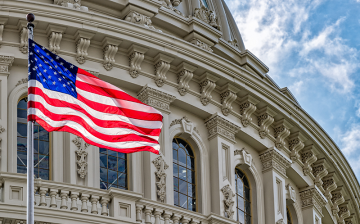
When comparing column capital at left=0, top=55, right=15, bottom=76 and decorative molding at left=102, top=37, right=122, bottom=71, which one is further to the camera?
decorative molding at left=102, top=37, right=122, bottom=71

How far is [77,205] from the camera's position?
26.4 meters

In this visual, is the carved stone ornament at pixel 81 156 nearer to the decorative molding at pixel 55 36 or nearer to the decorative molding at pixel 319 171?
A: the decorative molding at pixel 55 36

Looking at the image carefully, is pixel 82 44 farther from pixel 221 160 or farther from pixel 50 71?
pixel 50 71

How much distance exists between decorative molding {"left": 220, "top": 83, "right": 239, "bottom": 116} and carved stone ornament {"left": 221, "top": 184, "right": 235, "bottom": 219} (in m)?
2.90

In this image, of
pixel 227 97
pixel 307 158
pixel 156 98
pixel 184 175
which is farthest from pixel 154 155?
pixel 307 158

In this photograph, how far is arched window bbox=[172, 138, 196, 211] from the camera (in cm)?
3253

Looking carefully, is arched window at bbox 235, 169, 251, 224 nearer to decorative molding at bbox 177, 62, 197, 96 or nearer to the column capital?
decorative molding at bbox 177, 62, 197, 96

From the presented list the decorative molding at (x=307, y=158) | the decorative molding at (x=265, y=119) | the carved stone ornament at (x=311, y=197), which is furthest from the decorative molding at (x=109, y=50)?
the carved stone ornament at (x=311, y=197)

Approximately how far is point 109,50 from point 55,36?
1.89 metres

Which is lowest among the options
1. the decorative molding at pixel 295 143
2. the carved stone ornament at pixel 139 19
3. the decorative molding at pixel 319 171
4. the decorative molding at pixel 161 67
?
the decorative molding at pixel 319 171

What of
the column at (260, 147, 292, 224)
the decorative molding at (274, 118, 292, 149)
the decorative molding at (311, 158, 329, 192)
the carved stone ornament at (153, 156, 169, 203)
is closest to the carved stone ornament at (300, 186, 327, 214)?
the decorative molding at (311, 158, 329, 192)

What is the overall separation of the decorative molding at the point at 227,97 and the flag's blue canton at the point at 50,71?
11.6 m

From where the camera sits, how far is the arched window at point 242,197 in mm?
34531

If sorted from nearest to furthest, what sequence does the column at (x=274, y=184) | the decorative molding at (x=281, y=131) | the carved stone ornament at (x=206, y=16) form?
the column at (x=274, y=184) → the decorative molding at (x=281, y=131) → the carved stone ornament at (x=206, y=16)
